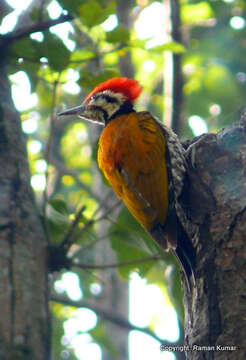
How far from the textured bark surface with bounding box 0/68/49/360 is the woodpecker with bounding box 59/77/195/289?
77 centimetres

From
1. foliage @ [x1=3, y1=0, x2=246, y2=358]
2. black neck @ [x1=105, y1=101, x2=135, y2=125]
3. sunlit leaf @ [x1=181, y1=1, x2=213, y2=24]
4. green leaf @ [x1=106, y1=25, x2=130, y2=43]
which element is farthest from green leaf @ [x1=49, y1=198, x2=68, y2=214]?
sunlit leaf @ [x1=181, y1=1, x2=213, y2=24]

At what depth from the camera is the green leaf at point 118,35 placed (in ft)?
14.1

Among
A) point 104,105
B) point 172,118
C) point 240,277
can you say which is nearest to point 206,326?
point 240,277

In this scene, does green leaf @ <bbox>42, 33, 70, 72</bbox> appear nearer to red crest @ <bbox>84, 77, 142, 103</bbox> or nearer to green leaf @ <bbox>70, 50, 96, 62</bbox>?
green leaf @ <bbox>70, 50, 96, 62</bbox>

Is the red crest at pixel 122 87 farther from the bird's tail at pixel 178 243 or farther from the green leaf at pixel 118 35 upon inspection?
the bird's tail at pixel 178 243

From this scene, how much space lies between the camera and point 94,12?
4.13m

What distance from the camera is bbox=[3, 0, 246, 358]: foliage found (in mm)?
4133

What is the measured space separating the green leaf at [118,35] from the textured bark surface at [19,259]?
0.94 m

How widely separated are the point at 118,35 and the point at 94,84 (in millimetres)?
424

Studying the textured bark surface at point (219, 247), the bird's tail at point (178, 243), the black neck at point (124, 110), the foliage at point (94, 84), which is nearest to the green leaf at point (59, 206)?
the foliage at point (94, 84)

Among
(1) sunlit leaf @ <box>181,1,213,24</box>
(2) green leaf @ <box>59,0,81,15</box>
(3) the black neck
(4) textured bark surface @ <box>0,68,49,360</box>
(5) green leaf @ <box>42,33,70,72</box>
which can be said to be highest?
(1) sunlit leaf @ <box>181,1,213,24</box>

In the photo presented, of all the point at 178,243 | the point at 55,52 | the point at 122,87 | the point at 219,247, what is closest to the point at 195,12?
the point at 122,87

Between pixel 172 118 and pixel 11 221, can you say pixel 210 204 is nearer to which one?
pixel 11 221

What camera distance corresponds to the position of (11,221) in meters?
3.19
